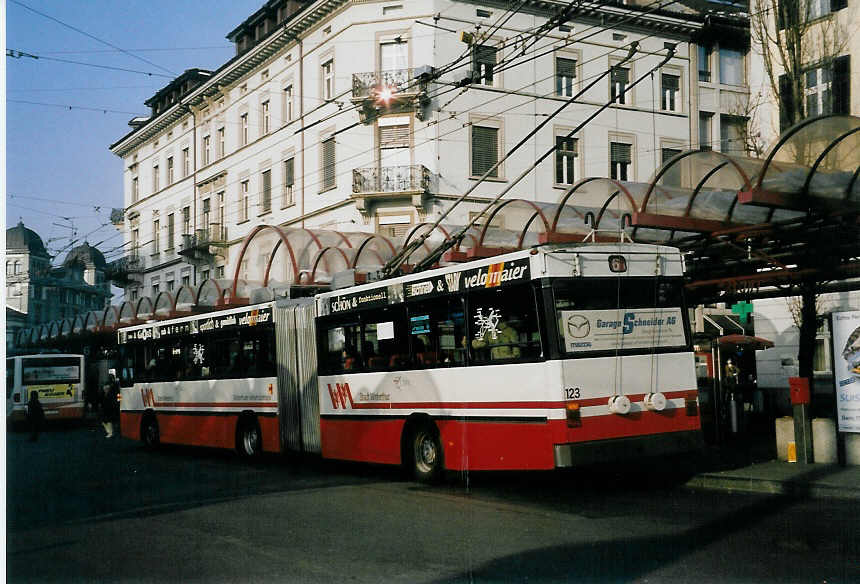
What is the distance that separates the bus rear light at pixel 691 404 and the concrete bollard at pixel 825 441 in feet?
8.54

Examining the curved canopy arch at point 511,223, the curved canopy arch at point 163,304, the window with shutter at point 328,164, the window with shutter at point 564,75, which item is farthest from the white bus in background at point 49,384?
the curved canopy arch at point 511,223

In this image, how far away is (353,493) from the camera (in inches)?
544

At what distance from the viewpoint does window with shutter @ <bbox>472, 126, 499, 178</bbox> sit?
36062 millimetres

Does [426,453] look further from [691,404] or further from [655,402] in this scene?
[691,404]

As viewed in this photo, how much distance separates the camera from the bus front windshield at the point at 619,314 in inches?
483

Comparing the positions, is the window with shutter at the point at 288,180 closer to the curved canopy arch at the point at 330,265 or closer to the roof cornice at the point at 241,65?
the roof cornice at the point at 241,65

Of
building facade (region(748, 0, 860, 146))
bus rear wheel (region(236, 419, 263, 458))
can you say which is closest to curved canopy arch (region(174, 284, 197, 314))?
bus rear wheel (region(236, 419, 263, 458))

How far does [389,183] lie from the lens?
3553 centimetres

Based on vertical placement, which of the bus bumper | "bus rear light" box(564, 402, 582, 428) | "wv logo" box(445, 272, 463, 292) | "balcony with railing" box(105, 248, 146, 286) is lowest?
the bus bumper

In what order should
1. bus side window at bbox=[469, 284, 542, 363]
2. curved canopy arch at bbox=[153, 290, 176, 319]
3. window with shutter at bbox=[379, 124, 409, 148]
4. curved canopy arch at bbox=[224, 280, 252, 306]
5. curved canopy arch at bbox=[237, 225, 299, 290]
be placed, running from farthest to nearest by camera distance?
window with shutter at bbox=[379, 124, 409, 148] < curved canopy arch at bbox=[153, 290, 176, 319] < curved canopy arch at bbox=[224, 280, 252, 306] < curved canopy arch at bbox=[237, 225, 299, 290] < bus side window at bbox=[469, 284, 542, 363]

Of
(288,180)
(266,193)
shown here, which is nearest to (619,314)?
(288,180)

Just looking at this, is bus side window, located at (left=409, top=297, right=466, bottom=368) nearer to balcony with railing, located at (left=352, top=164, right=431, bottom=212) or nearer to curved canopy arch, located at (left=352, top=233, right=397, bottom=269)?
curved canopy arch, located at (left=352, top=233, right=397, bottom=269)

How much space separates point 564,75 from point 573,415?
27013 mm

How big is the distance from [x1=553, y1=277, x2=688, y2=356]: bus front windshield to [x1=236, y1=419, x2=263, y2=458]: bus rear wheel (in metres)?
8.80
